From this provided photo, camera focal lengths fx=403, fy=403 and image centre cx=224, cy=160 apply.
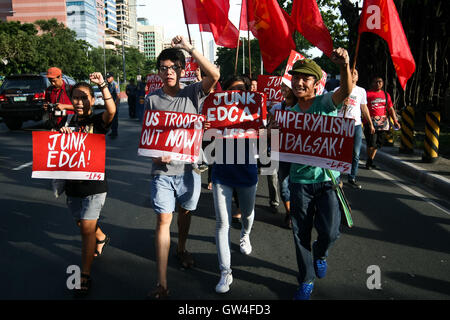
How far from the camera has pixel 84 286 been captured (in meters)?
3.27

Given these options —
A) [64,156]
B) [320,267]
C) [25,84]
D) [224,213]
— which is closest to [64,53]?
[25,84]

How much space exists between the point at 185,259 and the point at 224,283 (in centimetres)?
63

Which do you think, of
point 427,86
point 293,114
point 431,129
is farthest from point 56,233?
point 427,86

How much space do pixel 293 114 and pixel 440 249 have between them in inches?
89.1

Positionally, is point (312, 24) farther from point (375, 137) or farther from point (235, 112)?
point (235, 112)

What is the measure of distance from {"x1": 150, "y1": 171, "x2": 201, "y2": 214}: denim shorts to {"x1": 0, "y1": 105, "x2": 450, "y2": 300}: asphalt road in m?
0.67

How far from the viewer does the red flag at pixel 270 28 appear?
6.00 m

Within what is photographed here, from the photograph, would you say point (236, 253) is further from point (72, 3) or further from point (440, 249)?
point (72, 3)

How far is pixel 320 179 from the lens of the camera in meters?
3.23

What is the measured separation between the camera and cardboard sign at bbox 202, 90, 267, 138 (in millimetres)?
3604

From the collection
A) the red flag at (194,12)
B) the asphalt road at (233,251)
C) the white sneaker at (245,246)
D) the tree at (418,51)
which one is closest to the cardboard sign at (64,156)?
the asphalt road at (233,251)

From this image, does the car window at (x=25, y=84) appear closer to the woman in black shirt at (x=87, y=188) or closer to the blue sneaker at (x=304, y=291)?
the woman in black shirt at (x=87, y=188)

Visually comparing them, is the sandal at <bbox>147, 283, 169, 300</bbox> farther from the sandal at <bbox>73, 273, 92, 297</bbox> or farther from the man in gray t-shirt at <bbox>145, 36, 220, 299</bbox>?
the sandal at <bbox>73, 273, 92, 297</bbox>
